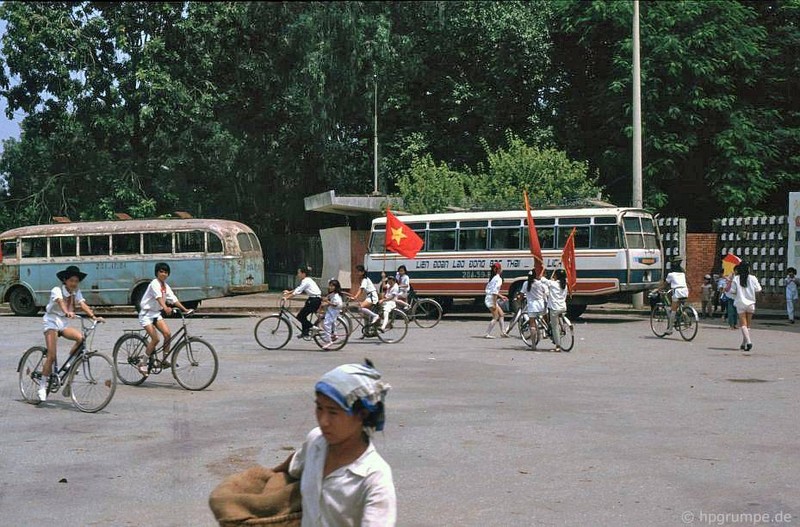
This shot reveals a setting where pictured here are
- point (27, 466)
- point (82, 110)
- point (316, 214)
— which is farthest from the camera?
point (316, 214)

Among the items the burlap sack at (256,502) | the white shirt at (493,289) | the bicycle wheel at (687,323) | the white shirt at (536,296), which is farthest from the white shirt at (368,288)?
the burlap sack at (256,502)

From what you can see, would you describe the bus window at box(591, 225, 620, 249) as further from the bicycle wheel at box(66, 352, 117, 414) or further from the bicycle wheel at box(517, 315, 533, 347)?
the bicycle wheel at box(66, 352, 117, 414)

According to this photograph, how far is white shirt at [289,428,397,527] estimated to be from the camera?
3.41 m

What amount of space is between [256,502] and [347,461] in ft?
1.13

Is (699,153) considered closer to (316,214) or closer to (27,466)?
(316,214)

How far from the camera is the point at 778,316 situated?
94.9ft

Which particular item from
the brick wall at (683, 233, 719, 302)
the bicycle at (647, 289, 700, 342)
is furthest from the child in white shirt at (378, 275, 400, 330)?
the brick wall at (683, 233, 719, 302)

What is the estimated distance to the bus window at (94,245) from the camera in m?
31.6

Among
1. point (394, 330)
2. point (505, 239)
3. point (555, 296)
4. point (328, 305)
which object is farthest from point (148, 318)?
point (505, 239)

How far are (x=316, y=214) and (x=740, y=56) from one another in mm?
22554

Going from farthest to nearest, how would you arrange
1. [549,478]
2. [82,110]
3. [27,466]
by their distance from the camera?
[82,110] → [27,466] → [549,478]

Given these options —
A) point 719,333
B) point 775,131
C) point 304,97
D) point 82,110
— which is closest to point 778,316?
point 719,333

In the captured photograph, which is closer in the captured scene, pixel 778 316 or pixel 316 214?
pixel 778 316

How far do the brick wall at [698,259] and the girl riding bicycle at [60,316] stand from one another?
25.3 metres
